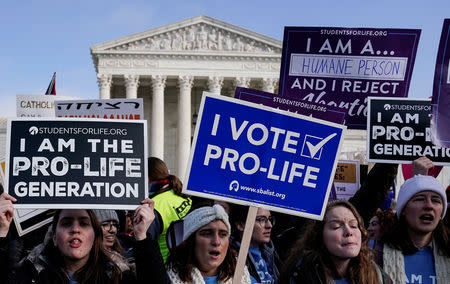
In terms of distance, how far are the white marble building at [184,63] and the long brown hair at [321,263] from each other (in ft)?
143

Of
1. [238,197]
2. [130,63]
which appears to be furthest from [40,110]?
[130,63]

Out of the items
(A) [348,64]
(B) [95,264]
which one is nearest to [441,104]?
(A) [348,64]

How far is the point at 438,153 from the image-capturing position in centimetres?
527

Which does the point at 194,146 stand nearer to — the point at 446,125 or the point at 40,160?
the point at 40,160

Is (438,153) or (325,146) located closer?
(325,146)

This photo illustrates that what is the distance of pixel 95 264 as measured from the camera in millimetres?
3404

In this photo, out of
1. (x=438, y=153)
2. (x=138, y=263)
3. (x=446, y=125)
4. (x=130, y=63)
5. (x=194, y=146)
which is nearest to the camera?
(x=138, y=263)

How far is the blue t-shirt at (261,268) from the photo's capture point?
4.16 m

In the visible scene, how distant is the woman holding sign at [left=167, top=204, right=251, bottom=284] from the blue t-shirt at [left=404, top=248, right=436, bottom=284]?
1.08 metres

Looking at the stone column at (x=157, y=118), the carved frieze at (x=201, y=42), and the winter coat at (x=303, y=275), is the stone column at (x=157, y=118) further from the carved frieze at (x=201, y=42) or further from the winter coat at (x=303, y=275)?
the winter coat at (x=303, y=275)

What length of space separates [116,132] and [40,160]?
51 cm

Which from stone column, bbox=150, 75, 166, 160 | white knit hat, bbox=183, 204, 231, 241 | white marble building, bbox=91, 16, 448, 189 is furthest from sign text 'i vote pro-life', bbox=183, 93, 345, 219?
stone column, bbox=150, 75, 166, 160

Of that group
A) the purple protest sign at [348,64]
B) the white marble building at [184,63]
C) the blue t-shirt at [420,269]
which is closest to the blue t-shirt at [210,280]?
the blue t-shirt at [420,269]

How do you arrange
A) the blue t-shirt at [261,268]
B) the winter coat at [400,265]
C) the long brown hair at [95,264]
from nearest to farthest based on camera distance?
the long brown hair at [95,264] < the winter coat at [400,265] < the blue t-shirt at [261,268]
